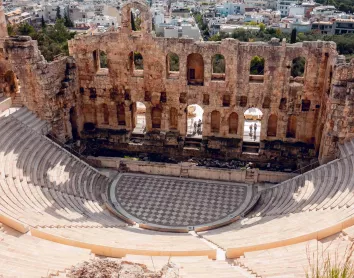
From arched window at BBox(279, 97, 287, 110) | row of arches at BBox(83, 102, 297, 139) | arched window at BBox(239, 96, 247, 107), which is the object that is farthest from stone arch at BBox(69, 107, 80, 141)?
arched window at BBox(279, 97, 287, 110)

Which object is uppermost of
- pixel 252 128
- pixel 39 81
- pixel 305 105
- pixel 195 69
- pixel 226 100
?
pixel 39 81

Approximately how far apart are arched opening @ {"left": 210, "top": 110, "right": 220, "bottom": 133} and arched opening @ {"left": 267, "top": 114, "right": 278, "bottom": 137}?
3.70 metres

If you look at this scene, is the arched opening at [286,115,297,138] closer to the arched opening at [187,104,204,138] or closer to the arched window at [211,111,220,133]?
the arched window at [211,111,220,133]

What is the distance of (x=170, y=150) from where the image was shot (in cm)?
2917

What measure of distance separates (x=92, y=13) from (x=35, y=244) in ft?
336

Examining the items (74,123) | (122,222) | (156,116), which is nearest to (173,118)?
(156,116)

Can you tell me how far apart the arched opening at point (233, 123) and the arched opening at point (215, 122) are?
2.97ft

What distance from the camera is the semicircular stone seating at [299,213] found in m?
16.5

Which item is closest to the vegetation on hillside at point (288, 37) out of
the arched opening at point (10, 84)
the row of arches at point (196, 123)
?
the row of arches at point (196, 123)

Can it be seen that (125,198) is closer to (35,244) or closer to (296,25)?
(35,244)

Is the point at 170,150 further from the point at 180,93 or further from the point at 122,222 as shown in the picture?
the point at 122,222

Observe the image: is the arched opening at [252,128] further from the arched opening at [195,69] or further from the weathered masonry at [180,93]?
the arched opening at [195,69]

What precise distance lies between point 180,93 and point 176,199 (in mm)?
7998

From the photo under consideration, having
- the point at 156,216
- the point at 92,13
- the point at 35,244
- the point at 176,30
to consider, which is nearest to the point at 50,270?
the point at 35,244
